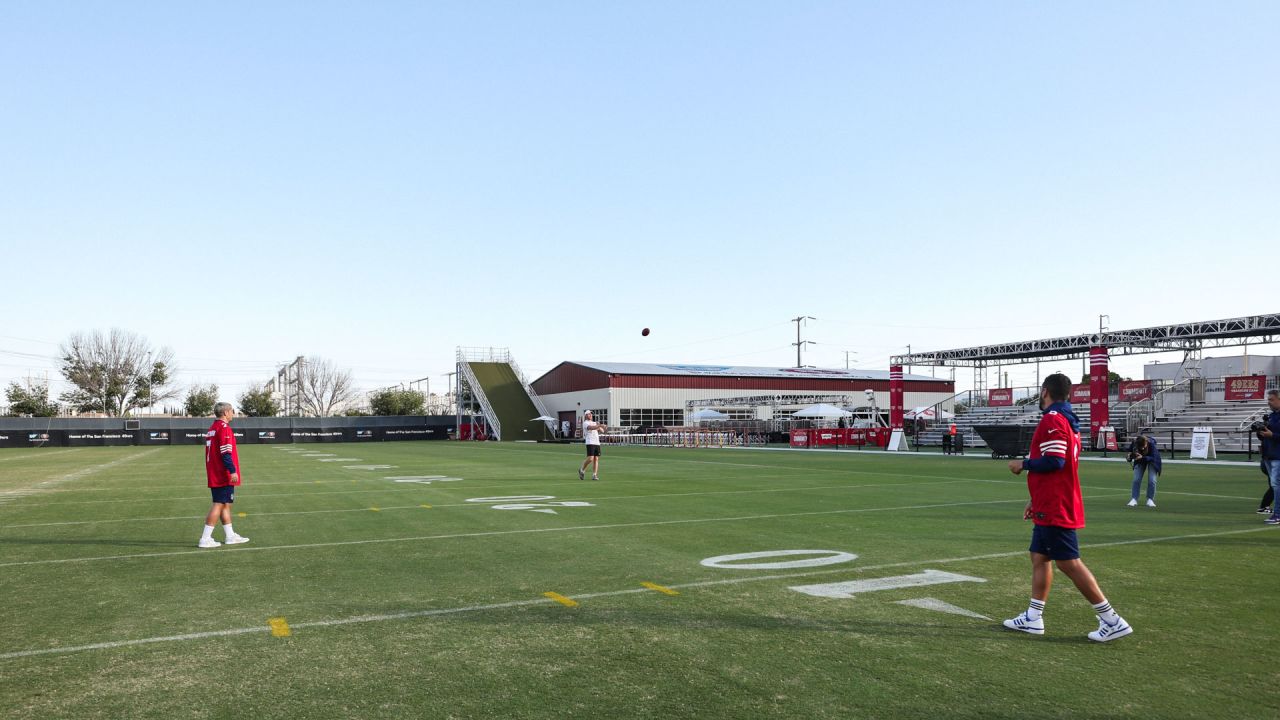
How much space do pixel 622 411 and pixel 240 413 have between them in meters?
52.5

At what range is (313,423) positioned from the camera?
6550 cm

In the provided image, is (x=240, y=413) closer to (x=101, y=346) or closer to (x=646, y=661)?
(x=101, y=346)

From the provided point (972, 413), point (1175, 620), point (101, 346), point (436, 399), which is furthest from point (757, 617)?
point (436, 399)

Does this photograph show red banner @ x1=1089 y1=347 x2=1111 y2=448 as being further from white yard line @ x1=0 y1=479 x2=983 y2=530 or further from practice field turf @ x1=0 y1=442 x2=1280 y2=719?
practice field turf @ x1=0 y1=442 x2=1280 y2=719

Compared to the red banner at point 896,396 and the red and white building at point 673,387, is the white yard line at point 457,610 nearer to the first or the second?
the red banner at point 896,396

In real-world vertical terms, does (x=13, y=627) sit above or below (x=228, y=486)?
below

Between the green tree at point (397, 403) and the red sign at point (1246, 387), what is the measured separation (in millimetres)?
72764

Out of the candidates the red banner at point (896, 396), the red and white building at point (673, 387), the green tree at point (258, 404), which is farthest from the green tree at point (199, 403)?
the red banner at point (896, 396)

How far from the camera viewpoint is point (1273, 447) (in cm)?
1187

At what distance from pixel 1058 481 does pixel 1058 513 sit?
21 cm

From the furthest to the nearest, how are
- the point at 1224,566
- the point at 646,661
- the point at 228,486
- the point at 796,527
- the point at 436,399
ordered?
the point at 436,399 < the point at 796,527 < the point at 228,486 < the point at 1224,566 < the point at 646,661

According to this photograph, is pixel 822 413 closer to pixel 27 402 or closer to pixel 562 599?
pixel 562 599

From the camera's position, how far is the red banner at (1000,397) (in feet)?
170

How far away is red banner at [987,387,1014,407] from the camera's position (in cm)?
5189
